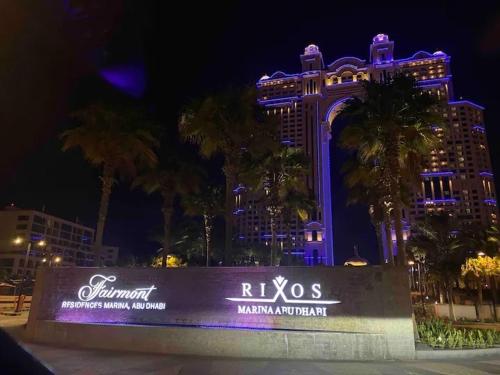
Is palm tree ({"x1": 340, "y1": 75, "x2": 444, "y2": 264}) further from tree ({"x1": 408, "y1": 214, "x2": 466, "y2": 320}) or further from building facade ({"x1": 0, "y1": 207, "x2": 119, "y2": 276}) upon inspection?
building facade ({"x1": 0, "y1": 207, "x2": 119, "y2": 276})

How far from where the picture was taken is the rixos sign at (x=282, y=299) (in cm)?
1404

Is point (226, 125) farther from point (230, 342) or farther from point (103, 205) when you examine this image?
point (230, 342)

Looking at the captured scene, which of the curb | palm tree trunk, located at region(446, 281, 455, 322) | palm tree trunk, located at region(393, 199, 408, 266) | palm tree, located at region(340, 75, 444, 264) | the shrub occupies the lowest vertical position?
the curb

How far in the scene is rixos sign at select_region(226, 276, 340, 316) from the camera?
46.1 feet

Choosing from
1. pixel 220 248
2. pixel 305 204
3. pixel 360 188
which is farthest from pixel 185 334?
pixel 220 248

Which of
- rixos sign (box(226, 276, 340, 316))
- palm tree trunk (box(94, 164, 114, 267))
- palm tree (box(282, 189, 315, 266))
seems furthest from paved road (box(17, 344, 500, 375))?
palm tree (box(282, 189, 315, 266))

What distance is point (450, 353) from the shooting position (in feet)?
42.8

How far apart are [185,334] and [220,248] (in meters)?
38.0

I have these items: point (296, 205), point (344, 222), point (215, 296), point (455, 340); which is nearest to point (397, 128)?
point (455, 340)

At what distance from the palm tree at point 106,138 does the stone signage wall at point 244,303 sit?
12.4 ft

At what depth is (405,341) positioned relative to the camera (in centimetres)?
1298

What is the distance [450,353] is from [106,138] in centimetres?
1826

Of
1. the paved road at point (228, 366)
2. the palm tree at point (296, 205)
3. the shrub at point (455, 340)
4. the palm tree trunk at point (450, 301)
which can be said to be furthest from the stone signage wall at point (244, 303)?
the palm tree at point (296, 205)

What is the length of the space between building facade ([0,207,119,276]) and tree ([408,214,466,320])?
81.2 m
